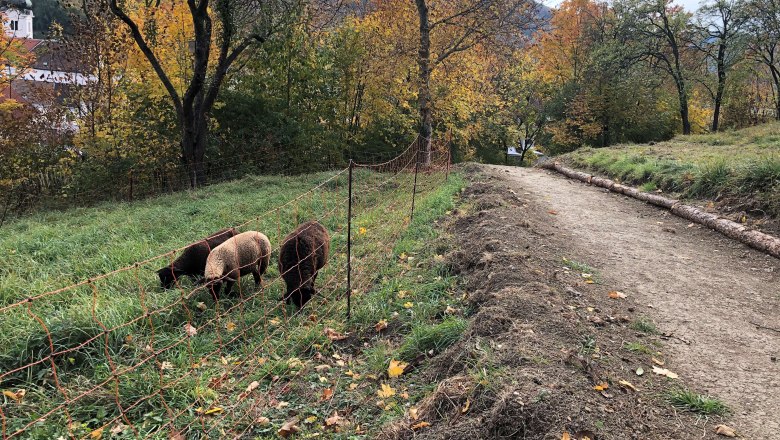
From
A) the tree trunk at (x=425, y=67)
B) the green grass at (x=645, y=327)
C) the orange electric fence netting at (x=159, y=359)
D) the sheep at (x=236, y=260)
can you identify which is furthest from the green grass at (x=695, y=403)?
the tree trunk at (x=425, y=67)

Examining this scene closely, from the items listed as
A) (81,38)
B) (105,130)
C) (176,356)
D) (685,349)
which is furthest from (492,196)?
(81,38)

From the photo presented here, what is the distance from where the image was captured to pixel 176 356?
415cm

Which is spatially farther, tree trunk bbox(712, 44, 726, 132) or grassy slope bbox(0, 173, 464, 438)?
tree trunk bbox(712, 44, 726, 132)

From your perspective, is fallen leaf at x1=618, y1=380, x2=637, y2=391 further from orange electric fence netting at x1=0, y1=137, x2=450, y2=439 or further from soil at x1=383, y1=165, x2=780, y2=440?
orange electric fence netting at x1=0, y1=137, x2=450, y2=439

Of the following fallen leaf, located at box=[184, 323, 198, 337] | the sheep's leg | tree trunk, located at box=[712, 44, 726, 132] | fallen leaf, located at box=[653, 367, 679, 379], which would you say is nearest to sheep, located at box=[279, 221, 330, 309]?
the sheep's leg

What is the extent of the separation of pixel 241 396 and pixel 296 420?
1.73 feet

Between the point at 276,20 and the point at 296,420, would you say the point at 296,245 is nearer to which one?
the point at 296,420

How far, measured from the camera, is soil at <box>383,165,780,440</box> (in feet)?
9.67

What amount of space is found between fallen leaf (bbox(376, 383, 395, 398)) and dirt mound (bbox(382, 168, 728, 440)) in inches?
13.3

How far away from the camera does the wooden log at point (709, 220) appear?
6.07 metres

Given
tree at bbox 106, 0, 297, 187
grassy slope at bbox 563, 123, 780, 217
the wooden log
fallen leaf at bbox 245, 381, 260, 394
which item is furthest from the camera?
tree at bbox 106, 0, 297, 187

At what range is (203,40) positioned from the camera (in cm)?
1317

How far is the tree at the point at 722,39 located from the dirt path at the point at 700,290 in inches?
675

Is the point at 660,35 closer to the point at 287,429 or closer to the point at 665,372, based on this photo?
the point at 665,372
